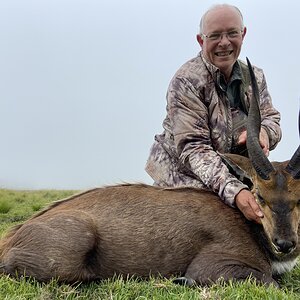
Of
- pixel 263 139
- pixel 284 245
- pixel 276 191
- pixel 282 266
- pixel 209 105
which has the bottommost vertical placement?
pixel 282 266

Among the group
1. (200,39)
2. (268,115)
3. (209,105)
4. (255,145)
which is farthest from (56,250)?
(268,115)

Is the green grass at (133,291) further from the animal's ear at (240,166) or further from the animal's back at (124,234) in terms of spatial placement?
the animal's ear at (240,166)

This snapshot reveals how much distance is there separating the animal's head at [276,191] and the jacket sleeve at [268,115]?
174cm

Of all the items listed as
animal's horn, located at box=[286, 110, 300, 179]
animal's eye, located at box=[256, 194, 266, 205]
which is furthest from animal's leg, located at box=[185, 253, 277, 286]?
animal's horn, located at box=[286, 110, 300, 179]

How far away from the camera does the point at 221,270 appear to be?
20.6 ft

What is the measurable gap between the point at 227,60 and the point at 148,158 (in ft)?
6.84

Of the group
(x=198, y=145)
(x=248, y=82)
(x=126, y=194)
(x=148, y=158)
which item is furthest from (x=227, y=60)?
(x=126, y=194)

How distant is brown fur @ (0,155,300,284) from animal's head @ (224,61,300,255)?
0.02 metres

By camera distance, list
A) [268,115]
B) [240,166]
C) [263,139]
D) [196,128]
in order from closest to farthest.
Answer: [240,166], [263,139], [196,128], [268,115]

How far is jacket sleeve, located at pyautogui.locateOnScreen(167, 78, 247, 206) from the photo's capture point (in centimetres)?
720

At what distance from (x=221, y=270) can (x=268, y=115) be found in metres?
3.46

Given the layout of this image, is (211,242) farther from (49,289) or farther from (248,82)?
(248,82)

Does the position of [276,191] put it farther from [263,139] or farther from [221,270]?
[263,139]

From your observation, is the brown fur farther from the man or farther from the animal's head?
the man
